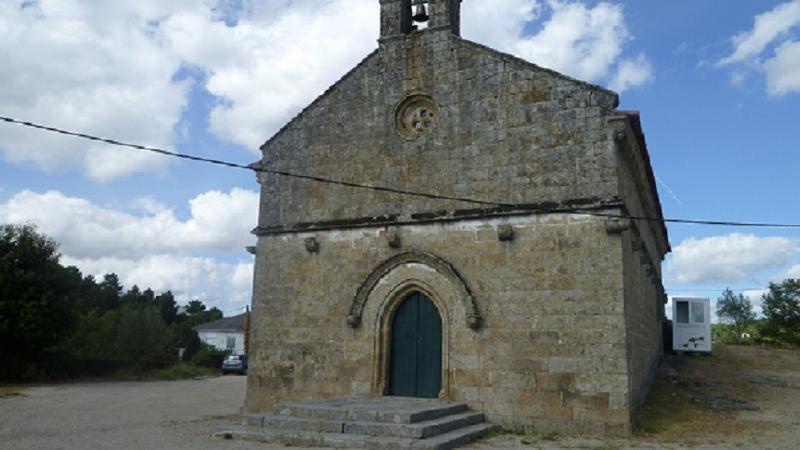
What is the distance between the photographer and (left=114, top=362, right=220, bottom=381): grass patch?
30406 millimetres

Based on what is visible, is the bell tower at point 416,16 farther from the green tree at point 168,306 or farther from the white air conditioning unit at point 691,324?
the green tree at point 168,306

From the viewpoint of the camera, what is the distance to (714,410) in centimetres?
1283

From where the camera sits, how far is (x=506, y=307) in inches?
468

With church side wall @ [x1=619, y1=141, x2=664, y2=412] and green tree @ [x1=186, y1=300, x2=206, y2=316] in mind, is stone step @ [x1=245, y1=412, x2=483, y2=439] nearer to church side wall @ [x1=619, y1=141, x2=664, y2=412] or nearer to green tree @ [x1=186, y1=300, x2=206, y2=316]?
church side wall @ [x1=619, y1=141, x2=664, y2=412]

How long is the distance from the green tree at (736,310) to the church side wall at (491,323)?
148ft

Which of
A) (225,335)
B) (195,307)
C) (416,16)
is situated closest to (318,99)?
(416,16)

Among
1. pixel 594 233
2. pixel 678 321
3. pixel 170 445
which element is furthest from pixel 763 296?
pixel 170 445

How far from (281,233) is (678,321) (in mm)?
15657

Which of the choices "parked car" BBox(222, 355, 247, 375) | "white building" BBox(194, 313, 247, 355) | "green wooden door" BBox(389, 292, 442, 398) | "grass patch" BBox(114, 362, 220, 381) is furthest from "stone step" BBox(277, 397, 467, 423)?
"white building" BBox(194, 313, 247, 355)

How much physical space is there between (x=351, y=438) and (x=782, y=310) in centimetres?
3345

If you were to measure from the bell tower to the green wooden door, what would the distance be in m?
5.94

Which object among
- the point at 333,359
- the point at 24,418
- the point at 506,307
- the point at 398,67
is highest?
the point at 398,67

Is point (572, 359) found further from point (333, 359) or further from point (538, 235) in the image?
point (333, 359)

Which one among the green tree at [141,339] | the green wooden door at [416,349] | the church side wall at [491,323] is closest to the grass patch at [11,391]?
the green tree at [141,339]
